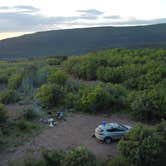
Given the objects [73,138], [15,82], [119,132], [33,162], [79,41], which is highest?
[33,162]

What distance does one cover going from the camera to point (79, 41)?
85.5 m

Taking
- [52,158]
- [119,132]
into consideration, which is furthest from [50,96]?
[52,158]

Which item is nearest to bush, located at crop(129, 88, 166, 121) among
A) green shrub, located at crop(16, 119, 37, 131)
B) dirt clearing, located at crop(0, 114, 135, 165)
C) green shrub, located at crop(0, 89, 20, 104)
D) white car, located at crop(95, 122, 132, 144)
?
dirt clearing, located at crop(0, 114, 135, 165)

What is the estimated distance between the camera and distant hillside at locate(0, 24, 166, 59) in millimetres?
80500

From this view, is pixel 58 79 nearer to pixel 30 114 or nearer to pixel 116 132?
pixel 30 114

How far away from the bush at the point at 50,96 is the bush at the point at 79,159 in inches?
552

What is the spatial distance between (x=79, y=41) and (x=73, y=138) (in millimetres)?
62184

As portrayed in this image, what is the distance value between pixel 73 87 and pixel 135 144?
18170mm

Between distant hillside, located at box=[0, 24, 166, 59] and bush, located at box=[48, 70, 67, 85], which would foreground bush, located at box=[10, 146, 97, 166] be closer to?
bush, located at box=[48, 70, 67, 85]

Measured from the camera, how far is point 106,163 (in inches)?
789

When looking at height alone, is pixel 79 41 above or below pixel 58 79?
below

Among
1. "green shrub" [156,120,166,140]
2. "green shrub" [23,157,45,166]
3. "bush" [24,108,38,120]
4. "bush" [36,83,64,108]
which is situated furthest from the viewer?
"bush" [36,83,64,108]

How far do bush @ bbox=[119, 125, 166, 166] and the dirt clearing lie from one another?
2252mm

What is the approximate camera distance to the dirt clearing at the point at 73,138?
72.8 ft
